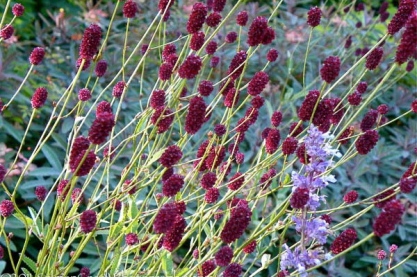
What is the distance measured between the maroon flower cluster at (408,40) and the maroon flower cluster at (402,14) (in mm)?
153

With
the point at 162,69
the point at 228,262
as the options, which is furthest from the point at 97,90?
the point at 228,262

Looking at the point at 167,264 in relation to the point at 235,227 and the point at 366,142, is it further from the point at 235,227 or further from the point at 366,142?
the point at 366,142

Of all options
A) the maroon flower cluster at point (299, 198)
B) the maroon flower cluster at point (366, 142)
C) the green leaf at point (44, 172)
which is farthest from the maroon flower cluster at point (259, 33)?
the green leaf at point (44, 172)

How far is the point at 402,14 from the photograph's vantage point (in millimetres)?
1334

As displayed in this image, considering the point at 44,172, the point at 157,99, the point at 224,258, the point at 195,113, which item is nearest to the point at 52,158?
the point at 44,172

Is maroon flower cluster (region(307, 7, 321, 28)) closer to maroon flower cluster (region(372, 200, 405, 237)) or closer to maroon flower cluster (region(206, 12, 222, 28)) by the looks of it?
maroon flower cluster (region(206, 12, 222, 28))

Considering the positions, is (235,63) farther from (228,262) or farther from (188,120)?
(228,262)

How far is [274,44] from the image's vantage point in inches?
139

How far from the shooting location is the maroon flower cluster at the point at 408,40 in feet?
3.72

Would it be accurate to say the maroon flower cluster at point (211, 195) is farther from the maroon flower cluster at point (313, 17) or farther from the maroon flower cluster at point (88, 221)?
the maroon flower cluster at point (313, 17)

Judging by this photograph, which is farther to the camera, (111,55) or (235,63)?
(111,55)

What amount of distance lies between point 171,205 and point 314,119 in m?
0.34

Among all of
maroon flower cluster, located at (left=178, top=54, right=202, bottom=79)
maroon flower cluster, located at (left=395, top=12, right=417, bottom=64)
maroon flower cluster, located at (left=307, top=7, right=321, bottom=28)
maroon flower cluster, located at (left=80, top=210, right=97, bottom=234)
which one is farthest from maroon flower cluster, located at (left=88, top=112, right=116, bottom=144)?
maroon flower cluster, located at (left=307, top=7, right=321, bottom=28)

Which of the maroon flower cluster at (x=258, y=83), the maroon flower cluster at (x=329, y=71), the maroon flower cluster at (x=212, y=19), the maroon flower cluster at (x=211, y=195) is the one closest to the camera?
the maroon flower cluster at (x=329, y=71)
